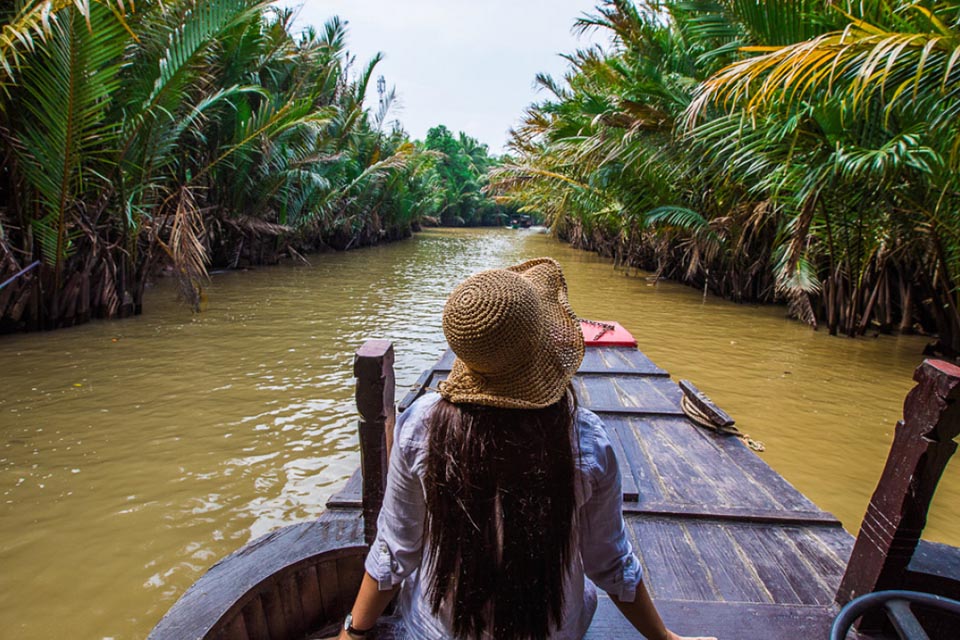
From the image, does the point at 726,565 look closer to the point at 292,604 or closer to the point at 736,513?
the point at 736,513

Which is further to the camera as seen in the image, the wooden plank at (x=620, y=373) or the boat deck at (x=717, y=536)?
the wooden plank at (x=620, y=373)

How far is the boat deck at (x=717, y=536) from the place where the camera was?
69.1 inches

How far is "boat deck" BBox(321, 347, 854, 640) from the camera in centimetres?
175

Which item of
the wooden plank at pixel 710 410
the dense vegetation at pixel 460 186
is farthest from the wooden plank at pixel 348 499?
the dense vegetation at pixel 460 186

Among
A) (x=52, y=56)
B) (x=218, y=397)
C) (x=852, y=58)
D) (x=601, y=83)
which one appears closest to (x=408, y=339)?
(x=218, y=397)

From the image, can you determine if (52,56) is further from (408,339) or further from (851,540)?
(851,540)

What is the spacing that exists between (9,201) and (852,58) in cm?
822

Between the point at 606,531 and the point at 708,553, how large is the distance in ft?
4.56

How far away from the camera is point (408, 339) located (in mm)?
6930

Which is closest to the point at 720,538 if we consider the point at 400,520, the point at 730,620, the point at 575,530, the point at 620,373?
the point at 730,620

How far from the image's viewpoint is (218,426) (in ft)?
13.2

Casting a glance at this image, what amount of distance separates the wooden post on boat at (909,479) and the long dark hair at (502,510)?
3.49 ft

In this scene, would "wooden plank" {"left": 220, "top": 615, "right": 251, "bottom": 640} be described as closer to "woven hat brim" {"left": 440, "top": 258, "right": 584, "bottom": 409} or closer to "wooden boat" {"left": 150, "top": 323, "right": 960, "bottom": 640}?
"wooden boat" {"left": 150, "top": 323, "right": 960, "bottom": 640}

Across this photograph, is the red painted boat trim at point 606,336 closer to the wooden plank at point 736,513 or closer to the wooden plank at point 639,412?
the wooden plank at point 639,412
